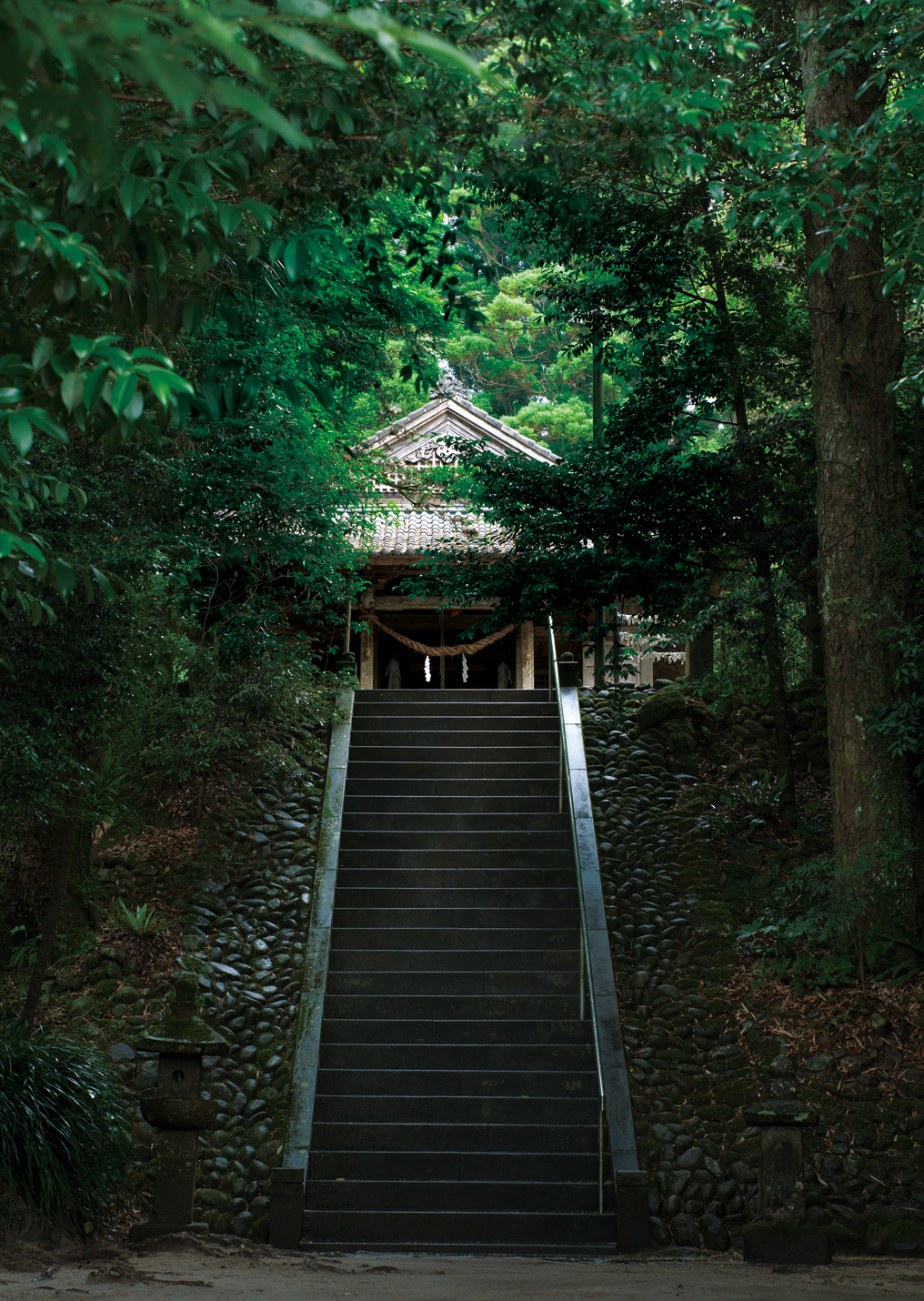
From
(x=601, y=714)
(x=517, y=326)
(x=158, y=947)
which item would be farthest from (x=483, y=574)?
(x=517, y=326)

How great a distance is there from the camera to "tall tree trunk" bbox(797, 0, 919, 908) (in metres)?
6.72

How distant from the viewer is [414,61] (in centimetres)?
374

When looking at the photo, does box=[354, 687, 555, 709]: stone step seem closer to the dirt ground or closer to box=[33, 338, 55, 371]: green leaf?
the dirt ground

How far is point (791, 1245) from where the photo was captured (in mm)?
4930

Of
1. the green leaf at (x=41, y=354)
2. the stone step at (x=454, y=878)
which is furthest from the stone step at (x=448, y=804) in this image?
the green leaf at (x=41, y=354)

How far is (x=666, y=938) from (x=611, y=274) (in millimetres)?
5663

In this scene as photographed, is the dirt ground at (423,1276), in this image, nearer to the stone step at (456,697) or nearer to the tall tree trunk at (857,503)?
the tall tree trunk at (857,503)

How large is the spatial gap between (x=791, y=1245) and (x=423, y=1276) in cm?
183

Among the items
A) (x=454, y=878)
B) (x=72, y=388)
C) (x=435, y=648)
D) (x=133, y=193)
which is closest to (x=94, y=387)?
(x=72, y=388)

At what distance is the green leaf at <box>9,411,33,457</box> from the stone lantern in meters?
3.82

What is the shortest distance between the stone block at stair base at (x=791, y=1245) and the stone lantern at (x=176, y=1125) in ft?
9.24

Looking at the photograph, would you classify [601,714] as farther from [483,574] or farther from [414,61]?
[414,61]

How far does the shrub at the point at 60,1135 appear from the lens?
181 inches

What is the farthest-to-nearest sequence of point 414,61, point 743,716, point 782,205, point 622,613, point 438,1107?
1. point 622,613
2. point 743,716
3. point 438,1107
4. point 782,205
5. point 414,61
